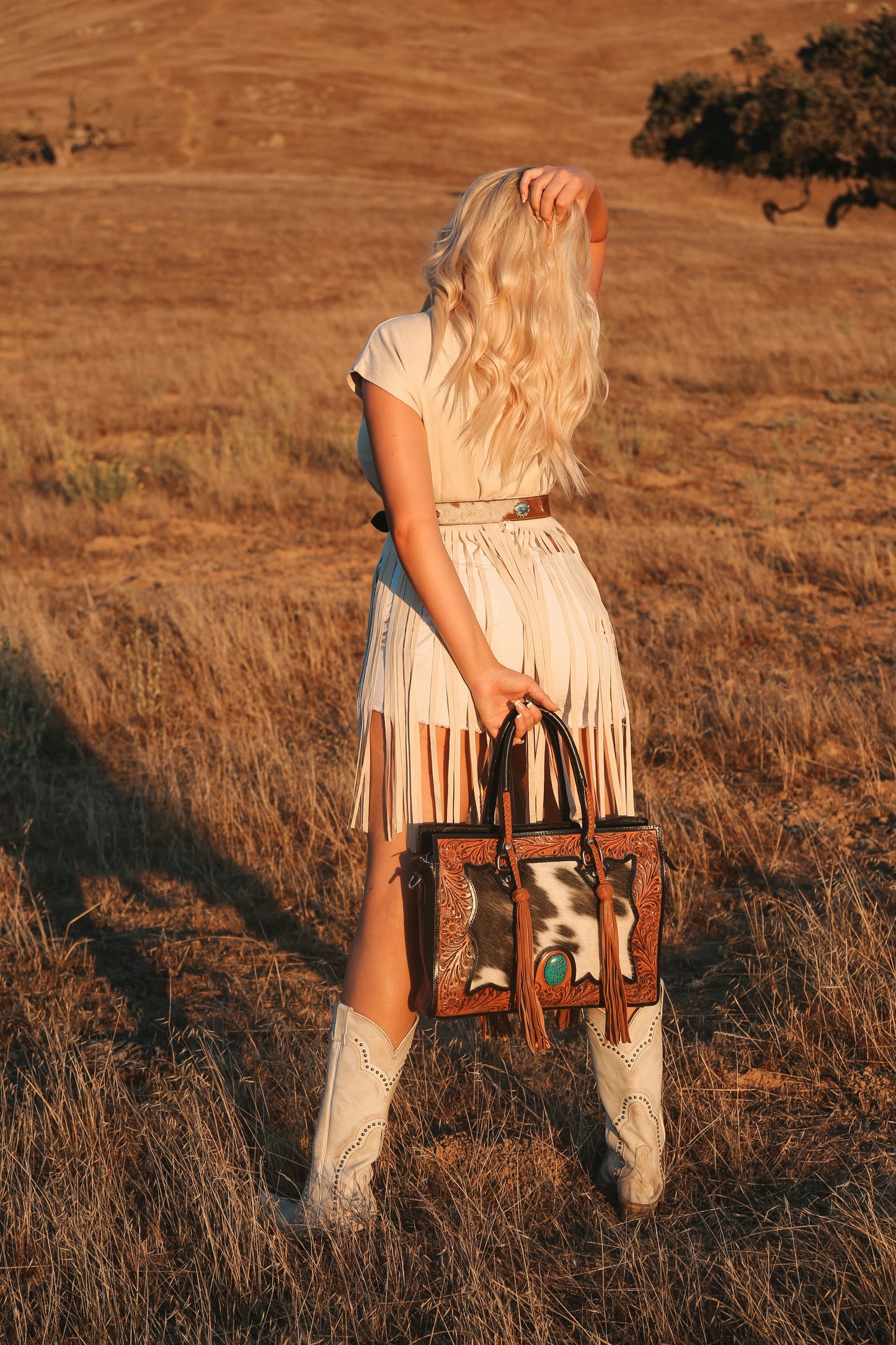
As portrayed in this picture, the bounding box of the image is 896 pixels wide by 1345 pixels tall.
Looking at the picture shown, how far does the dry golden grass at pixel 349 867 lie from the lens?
6.88 feet

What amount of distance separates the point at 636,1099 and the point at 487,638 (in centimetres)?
98

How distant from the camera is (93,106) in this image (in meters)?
55.6

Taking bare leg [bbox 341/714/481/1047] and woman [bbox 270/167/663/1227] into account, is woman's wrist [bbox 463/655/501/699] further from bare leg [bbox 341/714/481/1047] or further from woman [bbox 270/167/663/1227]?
bare leg [bbox 341/714/481/1047]

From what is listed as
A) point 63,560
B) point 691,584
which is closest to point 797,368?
point 691,584

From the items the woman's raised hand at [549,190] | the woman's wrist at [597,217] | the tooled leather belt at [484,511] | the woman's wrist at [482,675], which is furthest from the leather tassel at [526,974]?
the woman's wrist at [597,217]

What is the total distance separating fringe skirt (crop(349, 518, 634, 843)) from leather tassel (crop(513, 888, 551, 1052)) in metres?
0.25

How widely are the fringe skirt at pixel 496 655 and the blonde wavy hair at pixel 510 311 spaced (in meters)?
0.23

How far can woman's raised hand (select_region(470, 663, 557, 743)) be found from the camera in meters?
2.07

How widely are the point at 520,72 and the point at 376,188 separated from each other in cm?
3121

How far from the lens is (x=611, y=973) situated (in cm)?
210

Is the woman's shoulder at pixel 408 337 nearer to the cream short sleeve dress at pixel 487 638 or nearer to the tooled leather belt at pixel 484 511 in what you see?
the cream short sleeve dress at pixel 487 638

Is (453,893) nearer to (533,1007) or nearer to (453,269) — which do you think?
(533,1007)

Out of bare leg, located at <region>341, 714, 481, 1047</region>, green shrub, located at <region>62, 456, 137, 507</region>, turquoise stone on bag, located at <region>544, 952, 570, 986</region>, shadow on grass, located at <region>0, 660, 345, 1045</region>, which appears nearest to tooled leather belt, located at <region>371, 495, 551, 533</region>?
bare leg, located at <region>341, 714, 481, 1047</region>

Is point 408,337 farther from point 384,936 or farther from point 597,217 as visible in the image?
point 384,936
